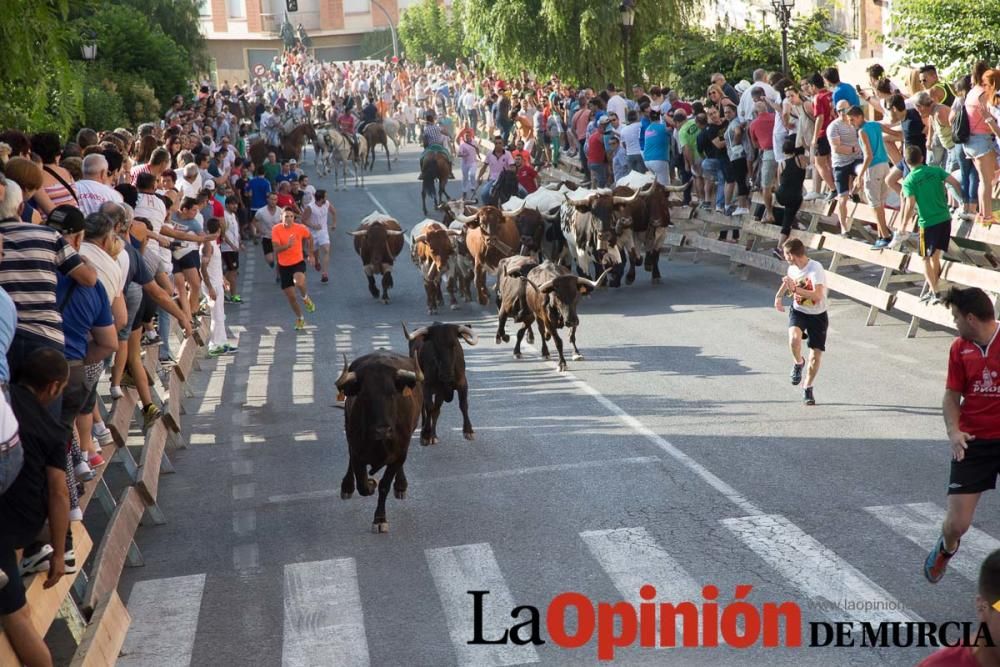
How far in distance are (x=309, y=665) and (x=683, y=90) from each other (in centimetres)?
2732

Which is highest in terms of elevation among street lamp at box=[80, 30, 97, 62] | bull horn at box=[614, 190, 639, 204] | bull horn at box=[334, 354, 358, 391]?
street lamp at box=[80, 30, 97, 62]

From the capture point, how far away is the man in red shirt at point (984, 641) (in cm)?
493

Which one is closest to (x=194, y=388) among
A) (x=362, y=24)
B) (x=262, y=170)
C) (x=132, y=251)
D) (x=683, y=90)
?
(x=132, y=251)

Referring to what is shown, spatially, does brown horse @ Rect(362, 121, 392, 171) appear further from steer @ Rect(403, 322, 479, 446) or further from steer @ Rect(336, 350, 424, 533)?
steer @ Rect(336, 350, 424, 533)

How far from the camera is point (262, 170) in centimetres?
3375

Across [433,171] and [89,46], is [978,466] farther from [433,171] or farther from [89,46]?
[433,171]

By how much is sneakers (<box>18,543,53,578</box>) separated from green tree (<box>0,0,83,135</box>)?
17.1ft

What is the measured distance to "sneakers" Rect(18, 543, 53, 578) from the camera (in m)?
7.94

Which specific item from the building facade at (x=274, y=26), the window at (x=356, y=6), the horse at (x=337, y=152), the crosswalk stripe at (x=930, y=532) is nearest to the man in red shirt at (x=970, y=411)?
the crosswalk stripe at (x=930, y=532)

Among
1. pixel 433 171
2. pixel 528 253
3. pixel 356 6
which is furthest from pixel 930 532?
pixel 356 6

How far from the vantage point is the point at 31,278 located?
30.3 feet

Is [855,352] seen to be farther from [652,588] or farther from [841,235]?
[652,588]

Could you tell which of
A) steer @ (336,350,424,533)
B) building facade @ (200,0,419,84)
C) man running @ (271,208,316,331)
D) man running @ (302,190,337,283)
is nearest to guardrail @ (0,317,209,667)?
steer @ (336,350,424,533)

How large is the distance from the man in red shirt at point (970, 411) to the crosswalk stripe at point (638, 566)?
1.70 meters
